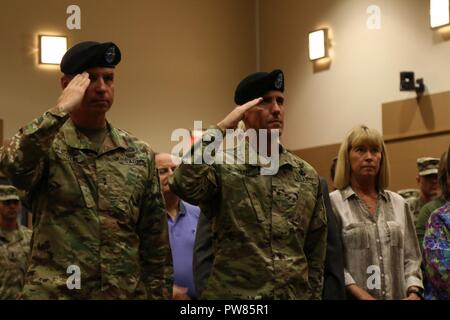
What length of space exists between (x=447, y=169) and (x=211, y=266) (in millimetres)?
1208

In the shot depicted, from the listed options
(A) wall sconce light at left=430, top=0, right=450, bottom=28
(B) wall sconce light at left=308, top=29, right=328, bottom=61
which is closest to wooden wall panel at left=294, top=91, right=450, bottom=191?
(A) wall sconce light at left=430, top=0, right=450, bottom=28

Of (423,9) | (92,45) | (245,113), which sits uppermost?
(423,9)

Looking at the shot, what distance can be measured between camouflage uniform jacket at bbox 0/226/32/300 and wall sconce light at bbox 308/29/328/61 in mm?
3384

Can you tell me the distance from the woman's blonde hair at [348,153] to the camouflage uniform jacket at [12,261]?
9.67ft

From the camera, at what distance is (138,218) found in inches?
119

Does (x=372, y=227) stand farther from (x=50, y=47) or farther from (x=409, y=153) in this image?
(x=50, y=47)

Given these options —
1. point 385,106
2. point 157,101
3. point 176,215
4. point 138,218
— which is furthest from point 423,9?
point 138,218

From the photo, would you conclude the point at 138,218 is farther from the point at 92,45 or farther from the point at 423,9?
the point at 423,9

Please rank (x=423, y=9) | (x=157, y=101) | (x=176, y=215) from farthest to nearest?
1. (x=157, y=101)
2. (x=423, y=9)
3. (x=176, y=215)

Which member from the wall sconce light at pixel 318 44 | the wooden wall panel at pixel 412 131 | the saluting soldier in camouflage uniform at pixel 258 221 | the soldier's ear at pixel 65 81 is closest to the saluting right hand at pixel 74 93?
the soldier's ear at pixel 65 81

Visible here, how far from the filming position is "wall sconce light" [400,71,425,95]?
7566 millimetres

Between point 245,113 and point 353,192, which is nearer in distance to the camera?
point 245,113
